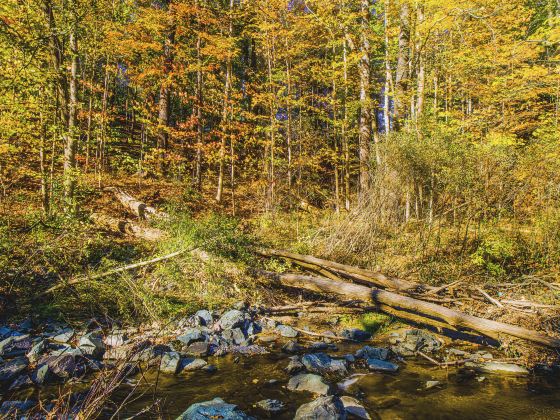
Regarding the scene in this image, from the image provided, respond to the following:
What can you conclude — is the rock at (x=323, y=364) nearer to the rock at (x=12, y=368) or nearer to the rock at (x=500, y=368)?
the rock at (x=500, y=368)

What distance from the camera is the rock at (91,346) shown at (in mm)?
4574

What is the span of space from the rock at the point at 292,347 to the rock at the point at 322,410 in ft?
5.11

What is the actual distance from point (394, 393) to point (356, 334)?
1821mm

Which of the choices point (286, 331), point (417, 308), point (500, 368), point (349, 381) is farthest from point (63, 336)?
point (500, 368)

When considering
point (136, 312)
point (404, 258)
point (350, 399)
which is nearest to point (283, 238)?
point (404, 258)

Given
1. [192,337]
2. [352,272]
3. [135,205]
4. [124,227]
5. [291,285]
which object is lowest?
[192,337]

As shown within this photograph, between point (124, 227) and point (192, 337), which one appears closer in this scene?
point (192, 337)

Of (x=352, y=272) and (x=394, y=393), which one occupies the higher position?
(x=352, y=272)

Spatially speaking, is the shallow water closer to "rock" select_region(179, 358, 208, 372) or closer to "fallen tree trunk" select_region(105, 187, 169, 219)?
"rock" select_region(179, 358, 208, 372)

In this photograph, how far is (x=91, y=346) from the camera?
15.2 ft

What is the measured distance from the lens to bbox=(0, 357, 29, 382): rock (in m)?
3.95

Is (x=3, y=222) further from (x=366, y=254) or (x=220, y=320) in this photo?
(x=366, y=254)

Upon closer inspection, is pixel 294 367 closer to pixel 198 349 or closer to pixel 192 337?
pixel 198 349

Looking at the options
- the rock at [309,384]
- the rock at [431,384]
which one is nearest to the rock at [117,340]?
Result: the rock at [309,384]
